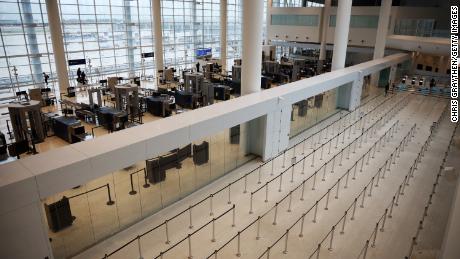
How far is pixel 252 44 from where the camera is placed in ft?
38.4

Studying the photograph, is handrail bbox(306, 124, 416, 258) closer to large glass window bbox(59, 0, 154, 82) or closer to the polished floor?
the polished floor

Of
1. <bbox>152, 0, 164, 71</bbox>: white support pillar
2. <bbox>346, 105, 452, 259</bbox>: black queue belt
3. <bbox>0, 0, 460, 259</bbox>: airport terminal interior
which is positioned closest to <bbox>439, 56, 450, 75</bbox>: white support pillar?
<bbox>0, 0, 460, 259</bbox>: airport terminal interior

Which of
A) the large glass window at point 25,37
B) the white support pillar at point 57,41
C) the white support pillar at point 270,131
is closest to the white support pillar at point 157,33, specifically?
the white support pillar at point 57,41

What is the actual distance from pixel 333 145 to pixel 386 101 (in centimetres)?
1054

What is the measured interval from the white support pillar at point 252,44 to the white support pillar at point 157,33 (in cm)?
1583

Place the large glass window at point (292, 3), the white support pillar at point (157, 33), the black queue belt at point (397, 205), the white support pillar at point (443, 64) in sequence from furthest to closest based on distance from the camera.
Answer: the large glass window at point (292, 3), the white support pillar at point (443, 64), the white support pillar at point (157, 33), the black queue belt at point (397, 205)

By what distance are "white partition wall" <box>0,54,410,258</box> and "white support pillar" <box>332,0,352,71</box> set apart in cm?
839

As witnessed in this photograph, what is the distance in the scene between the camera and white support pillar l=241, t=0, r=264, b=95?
1130cm

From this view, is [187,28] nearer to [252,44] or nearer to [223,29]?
[223,29]

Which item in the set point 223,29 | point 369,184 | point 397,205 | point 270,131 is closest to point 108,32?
→ point 223,29

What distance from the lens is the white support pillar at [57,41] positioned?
1927cm

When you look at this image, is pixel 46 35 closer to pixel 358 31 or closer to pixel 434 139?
pixel 434 139

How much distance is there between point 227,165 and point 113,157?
4.99 meters

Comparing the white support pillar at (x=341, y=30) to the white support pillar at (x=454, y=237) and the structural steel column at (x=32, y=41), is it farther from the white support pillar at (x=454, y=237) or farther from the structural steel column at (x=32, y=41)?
the structural steel column at (x=32, y=41)
